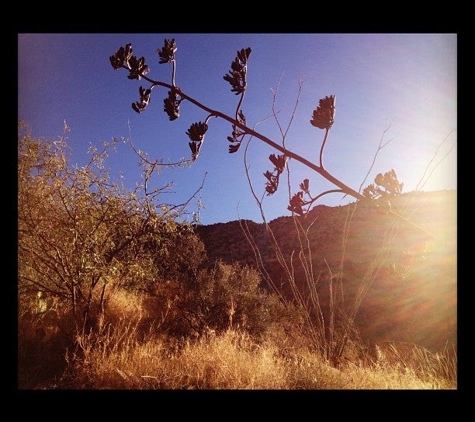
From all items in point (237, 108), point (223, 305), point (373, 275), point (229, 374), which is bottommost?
point (223, 305)

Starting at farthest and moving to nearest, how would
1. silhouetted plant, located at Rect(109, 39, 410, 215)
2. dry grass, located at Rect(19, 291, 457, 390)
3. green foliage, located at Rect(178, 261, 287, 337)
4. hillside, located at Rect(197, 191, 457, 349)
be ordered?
1. green foliage, located at Rect(178, 261, 287, 337)
2. hillside, located at Rect(197, 191, 457, 349)
3. dry grass, located at Rect(19, 291, 457, 390)
4. silhouetted plant, located at Rect(109, 39, 410, 215)

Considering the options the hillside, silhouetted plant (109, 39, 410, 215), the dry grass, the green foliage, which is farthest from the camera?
the green foliage

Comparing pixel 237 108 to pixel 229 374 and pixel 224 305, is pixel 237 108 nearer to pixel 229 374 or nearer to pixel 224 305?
pixel 229 374

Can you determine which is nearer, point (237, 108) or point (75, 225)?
point (237, 108)

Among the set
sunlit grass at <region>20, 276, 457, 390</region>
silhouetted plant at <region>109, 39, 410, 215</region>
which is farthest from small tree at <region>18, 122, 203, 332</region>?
silhouetted plant at <region>109, 39, 410, 215</region>

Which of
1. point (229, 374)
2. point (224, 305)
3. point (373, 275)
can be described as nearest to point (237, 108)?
point (229, 374)

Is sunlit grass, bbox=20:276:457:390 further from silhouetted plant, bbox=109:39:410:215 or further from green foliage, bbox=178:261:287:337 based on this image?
green foliage, bbox=178:261:287:337

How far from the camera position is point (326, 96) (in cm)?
185

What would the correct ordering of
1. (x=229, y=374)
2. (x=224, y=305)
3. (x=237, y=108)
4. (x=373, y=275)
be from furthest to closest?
(x=224, y=305) < (x=373, y=275) < (x=229, y=374) < (x=237, y=108)

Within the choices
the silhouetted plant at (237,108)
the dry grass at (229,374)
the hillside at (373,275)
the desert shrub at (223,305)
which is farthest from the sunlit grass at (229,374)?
the desert shrub at (223,305)

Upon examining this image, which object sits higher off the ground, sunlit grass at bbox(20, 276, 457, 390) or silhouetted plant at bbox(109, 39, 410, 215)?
silhouetted plant at bbox(109, 39, 410, 215)

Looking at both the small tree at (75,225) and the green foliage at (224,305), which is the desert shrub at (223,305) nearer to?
the green foliage at (224,305)
